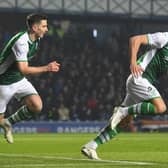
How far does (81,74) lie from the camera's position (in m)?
40.9

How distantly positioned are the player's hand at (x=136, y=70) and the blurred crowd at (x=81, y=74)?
902 inches

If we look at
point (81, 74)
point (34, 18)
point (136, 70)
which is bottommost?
point (81, 74)

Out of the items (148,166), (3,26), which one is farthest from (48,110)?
(148,166)

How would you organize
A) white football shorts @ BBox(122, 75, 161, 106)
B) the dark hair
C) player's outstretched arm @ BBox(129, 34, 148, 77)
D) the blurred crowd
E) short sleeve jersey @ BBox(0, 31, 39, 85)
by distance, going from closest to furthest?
player's outstretched arm @ BBox(129, 34, 148, 77), white football shorts @ BBox(122, 75, 161, 106), short sleeve jersey @ BBox(0, 31, 39, 85), the dark hair, the blurred crowd

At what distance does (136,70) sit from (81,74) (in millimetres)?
28727

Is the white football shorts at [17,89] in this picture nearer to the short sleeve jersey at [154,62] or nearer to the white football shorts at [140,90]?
the white football shorts at [140,90]

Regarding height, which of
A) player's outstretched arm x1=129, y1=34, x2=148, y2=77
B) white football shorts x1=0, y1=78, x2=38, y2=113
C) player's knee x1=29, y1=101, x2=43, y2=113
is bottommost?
player's knee x1=29, y1=101, x2=43, y2=113

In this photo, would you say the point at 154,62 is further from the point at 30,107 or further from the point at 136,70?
the point at 30,107

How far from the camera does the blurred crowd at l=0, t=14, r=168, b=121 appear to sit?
37656 mm

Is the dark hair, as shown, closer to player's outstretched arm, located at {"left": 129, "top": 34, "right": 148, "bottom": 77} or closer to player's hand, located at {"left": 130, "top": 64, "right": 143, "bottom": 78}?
player's outstretched arm, located at {"left": 129, "top": 34, "right": 148, "bottom": 77}

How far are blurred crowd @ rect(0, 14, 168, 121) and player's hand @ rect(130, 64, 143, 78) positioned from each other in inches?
902

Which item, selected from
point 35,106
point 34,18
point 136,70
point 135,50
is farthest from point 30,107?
point 135,50

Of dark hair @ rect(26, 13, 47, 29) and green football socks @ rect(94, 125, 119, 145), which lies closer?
green football socks @ rect(94, 125, 119, 145)

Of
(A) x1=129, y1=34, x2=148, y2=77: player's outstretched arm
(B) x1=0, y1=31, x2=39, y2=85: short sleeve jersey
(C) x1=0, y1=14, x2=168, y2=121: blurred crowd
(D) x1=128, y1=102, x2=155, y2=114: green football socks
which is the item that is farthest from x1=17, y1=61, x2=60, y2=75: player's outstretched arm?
(C) x1=0, y1=14, x2=168, y2=121: blurred crowd
